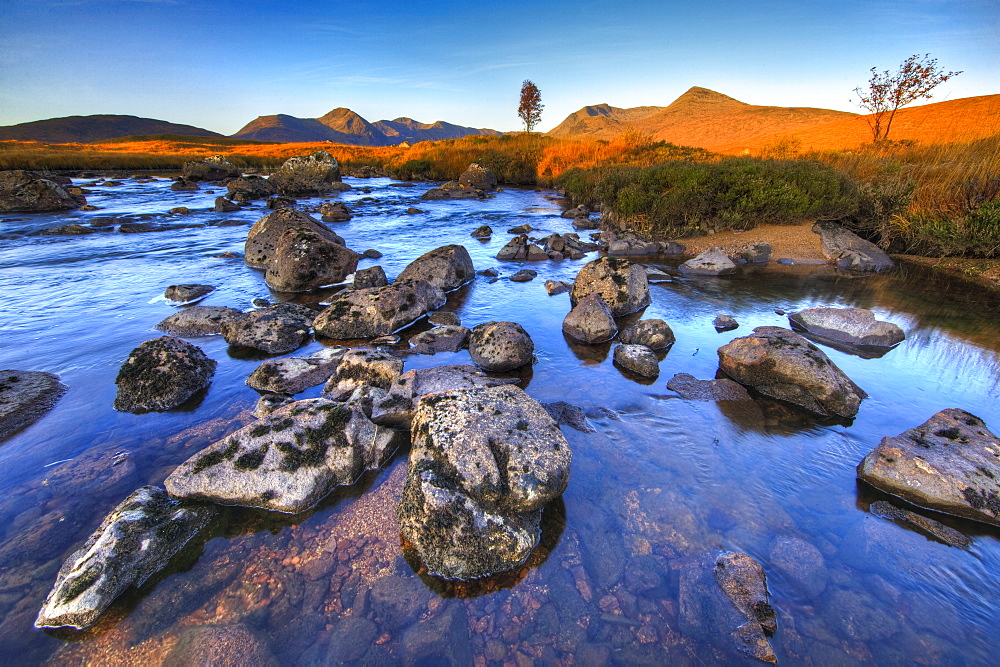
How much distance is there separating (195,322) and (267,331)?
61.0 inches

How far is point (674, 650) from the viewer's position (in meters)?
2.71

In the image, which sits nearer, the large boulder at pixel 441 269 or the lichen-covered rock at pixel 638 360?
the lichen-covered rock at pixel 638 360

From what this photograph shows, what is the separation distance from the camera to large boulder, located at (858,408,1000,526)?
3.59 m

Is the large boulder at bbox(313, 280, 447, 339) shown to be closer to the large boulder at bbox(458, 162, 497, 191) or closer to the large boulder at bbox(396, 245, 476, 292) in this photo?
the large boulder at bbox(396, 245, 476, 292)

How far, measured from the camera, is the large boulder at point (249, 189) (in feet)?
76.1

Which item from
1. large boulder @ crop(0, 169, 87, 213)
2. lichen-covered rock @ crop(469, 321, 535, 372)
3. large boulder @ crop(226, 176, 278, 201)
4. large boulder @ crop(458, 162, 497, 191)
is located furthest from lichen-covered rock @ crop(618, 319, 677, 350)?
large boulder @ crop(0, 169, 87, 213)

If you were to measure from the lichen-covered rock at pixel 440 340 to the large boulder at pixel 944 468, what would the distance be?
5.17m

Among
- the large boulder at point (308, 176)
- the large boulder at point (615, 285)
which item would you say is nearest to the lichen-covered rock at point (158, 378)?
the large boulder at point (615, 285)

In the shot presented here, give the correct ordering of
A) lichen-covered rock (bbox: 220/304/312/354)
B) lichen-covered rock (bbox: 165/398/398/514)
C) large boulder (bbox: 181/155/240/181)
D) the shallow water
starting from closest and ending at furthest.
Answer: the shallow water < lichen-covered rock (bbox: 165/398/398/514) < lichen-covered rock (bbox: 220/304/312/354) < large boulder (bbox: 181/155/240/181)

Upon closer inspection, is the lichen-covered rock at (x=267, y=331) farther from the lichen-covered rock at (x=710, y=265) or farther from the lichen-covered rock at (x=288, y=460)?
the lichen-covered rock at (x=710, y=265)

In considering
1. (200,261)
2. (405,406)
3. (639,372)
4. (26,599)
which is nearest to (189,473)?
(26,599)

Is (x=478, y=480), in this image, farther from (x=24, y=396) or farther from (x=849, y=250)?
(x=849, y=250)

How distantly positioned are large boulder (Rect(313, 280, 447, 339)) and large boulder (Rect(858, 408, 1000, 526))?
658 cm

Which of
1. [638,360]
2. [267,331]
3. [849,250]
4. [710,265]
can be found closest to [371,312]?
[267,331]
